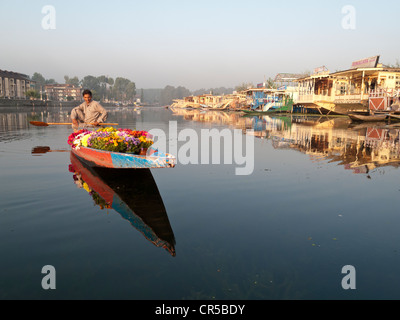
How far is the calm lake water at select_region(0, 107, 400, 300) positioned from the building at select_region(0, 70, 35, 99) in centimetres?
11430

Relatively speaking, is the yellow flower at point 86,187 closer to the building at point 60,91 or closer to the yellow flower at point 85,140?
the yellow flower at point 85,140

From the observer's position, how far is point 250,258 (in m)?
4.63

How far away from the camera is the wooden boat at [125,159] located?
7020mm

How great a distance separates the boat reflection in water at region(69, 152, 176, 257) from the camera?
5.51 meters

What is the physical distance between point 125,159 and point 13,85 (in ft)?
433

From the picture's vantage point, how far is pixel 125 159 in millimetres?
7855

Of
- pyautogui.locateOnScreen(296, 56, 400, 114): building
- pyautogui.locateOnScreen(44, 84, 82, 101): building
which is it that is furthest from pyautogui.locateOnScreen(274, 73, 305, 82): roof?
pyautogui.locateOnScreen(44, 84, 82, 101): building

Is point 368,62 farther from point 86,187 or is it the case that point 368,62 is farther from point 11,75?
point 11,75

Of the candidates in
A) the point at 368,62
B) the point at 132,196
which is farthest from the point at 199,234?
the point at 368,62

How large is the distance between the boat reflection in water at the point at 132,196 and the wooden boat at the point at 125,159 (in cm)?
50

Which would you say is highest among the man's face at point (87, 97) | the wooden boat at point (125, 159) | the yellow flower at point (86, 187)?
the man's face at point (87, 97)

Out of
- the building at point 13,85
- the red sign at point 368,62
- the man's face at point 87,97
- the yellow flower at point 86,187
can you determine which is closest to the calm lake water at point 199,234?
the yellow flower at point 86,187
